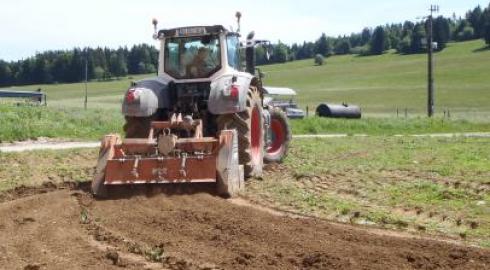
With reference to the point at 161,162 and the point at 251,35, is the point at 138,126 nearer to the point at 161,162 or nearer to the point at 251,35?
the point at 161,162

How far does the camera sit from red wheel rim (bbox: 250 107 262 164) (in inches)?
472

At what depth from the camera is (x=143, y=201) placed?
9.02 metres

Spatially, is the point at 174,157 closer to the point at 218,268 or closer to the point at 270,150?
the point at 218,268

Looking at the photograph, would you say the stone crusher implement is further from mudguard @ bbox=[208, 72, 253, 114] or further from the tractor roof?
the tractor roof

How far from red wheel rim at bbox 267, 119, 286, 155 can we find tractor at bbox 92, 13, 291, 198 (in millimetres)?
969

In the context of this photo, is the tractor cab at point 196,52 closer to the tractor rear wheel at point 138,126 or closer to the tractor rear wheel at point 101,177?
the tractor rear wheel at point 138,126

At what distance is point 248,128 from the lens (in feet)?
35.7

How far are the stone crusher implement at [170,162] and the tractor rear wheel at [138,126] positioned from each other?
1.36 metres

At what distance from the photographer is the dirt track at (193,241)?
6.00m

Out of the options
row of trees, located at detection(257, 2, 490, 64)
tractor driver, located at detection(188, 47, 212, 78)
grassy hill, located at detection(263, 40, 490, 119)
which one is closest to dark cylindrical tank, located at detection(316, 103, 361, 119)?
grassy hill, located at detection(263, 40, 490, 119)

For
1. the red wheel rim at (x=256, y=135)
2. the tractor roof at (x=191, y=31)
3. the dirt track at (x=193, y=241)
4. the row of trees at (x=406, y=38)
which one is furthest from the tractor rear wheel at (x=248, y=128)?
the row of trees at (x=406, y=38)

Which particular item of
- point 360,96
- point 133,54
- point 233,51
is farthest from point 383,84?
point 233,51

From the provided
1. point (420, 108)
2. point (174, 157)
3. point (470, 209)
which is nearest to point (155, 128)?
point (174, 157)

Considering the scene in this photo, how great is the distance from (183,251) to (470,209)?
4.26 meters
